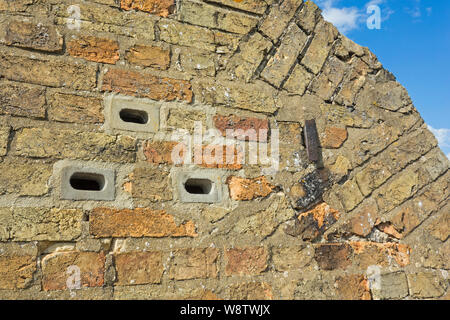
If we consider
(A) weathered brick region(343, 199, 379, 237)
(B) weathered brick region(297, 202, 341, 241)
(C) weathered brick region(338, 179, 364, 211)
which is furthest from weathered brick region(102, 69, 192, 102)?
(A) weathered brick region(343, 199, 379, 237)

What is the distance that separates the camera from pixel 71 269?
66.7 inches

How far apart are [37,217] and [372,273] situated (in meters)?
1.63

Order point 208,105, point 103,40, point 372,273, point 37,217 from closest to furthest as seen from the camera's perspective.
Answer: point 37,217
point 103,40
point 208,105
point 372,273

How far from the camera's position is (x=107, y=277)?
5.72 ft

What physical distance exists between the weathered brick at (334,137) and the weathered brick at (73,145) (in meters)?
1.04

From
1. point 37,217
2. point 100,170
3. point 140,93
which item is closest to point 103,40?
point 140,93

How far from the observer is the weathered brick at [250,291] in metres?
1.94

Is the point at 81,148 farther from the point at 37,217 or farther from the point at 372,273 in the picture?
the point at 372,273

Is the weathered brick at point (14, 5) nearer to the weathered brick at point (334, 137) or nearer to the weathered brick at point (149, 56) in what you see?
the weathered brick at point (149, 56)

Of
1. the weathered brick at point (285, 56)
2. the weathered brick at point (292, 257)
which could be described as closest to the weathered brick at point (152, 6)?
the weathered brick at point (285, 56)

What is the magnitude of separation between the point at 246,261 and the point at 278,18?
131cm

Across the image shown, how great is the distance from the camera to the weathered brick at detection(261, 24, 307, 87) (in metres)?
2.32

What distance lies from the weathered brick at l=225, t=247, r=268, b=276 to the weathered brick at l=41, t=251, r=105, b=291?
554 mm

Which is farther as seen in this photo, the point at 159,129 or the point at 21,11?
the point at 159,129
